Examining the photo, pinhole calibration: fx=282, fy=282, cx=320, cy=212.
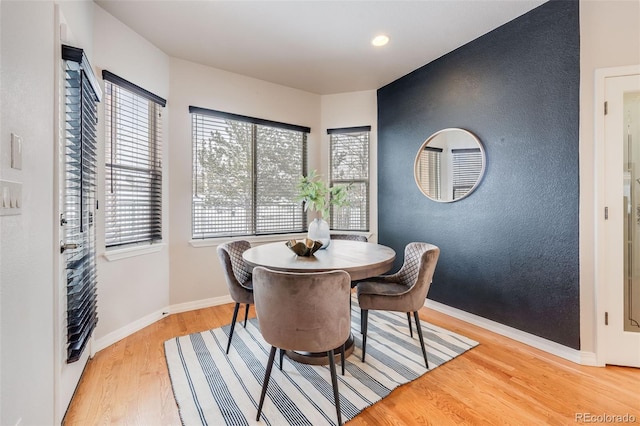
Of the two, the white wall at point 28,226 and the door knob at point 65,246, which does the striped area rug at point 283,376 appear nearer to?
the white wall at point 28,226

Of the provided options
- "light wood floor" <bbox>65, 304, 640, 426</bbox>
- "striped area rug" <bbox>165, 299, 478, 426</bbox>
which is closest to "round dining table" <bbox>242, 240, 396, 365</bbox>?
"striped area rug" <bbox>165, 299, 478, 426</bbox>

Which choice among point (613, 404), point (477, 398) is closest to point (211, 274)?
point (477, 398)

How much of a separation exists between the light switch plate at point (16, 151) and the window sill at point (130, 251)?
1.55 meters

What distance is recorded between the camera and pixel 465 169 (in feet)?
9.55

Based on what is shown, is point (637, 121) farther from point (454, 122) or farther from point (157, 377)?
point (157, 377)

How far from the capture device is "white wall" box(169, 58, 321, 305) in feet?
10.2

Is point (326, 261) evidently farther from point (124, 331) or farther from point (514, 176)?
point (124, 331)

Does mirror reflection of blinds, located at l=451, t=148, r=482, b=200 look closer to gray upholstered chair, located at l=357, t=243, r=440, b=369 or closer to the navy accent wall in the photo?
the navy accent wall

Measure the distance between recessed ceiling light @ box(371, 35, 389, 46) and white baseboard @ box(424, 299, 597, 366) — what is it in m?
2.83

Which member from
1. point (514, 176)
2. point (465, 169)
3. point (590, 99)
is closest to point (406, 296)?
point (514, 176)

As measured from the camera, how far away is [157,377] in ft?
6.31

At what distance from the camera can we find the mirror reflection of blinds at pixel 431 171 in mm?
3180

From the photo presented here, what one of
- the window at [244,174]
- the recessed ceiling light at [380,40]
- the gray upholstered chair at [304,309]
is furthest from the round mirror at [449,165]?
the gray upholstered chair at [304,309]

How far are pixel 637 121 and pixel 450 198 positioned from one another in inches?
56.6
